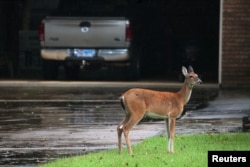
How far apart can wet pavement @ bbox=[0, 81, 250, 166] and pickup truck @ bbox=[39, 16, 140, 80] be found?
70cm

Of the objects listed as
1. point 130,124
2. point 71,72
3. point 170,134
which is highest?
point 130,124

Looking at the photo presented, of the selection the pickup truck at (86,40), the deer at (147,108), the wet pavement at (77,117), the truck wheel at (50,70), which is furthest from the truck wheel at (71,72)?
the deer at (147,108)

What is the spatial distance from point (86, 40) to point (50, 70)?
5.19ft

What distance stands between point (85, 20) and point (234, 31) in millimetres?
4049

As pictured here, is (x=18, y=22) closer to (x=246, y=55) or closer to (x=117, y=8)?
(x=117, y=8)

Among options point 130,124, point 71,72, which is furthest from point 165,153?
point 71,72

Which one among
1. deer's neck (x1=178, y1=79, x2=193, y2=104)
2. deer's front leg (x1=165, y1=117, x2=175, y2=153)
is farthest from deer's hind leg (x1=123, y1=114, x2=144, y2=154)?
deer's neck (x1=178, y1=79, x2=193, y2=104)

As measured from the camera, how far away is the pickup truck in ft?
69.4

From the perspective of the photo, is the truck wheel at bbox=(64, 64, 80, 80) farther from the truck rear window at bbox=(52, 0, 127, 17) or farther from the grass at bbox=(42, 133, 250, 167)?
the grass at bbox=(42, 133, 250, 167)

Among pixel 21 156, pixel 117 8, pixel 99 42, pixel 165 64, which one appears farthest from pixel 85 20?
pixel 21 156

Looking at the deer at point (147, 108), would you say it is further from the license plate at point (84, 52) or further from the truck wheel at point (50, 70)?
the truck wheel at point (50, 70)

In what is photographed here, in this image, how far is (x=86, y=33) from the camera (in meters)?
21.2

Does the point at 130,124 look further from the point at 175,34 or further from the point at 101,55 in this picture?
the point at 175,34

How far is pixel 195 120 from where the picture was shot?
14172 millimetres
